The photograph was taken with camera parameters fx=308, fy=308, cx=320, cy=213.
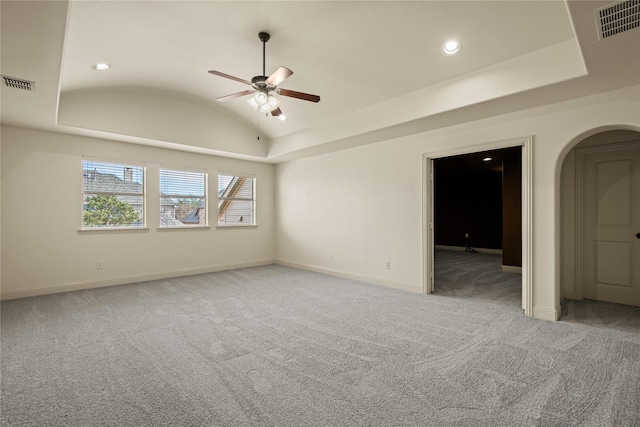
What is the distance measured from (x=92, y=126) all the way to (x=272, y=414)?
4.99 metres

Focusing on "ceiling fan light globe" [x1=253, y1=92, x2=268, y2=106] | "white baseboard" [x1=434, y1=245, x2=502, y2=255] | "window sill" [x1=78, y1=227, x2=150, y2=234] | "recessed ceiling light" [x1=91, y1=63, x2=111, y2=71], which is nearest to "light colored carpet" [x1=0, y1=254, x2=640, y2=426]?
"window sill" [x1=78, y1=227, x2=150, y2=234]

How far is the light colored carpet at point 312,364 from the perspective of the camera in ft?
6.34

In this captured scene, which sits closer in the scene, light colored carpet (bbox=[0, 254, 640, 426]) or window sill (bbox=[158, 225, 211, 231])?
light colored carpet (bbox=[0, 254, 640, 426])

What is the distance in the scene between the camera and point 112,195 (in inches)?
215

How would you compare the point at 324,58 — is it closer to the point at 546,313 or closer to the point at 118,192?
the point at 546,313

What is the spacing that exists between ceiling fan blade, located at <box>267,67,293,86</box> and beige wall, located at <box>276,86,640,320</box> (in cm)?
261

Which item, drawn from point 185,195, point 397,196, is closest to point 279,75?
point 397,196

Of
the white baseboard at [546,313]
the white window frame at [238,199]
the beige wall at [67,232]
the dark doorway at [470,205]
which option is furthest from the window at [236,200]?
the white baseboard at [546,313]

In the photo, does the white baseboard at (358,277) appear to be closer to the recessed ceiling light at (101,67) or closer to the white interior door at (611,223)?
the white interior door at (611,223)

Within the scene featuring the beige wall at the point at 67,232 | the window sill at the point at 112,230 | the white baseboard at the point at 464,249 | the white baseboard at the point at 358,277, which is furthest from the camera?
the white baseboard at the point at 464,249

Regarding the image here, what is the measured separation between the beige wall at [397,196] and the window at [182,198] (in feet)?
5.96

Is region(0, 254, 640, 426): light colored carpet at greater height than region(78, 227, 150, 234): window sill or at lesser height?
lesser

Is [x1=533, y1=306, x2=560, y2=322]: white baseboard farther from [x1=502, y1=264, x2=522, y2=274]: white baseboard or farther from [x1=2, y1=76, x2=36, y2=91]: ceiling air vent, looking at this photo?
[x1=2, y1=76, x2=36, y2=91]: ceiling air vent

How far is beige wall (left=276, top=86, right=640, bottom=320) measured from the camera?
3553mm
